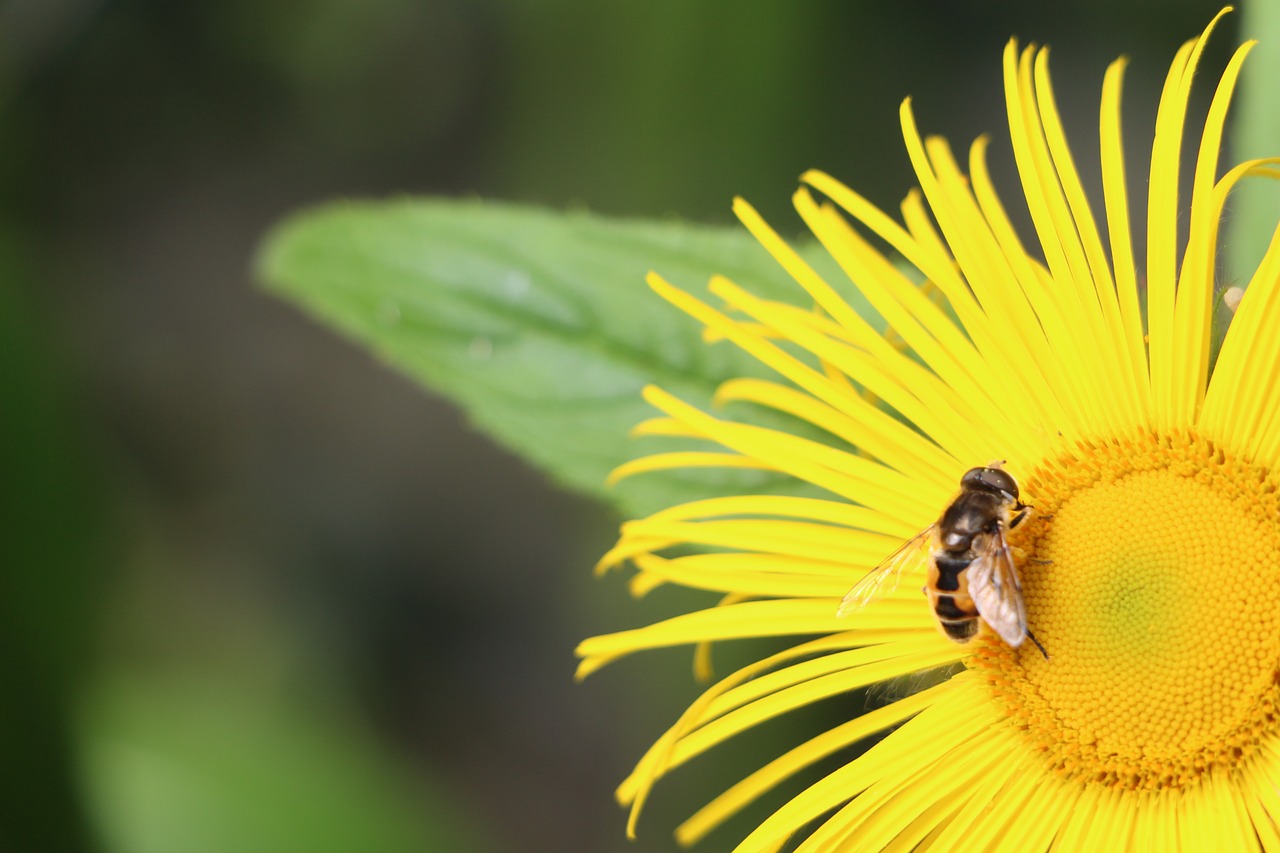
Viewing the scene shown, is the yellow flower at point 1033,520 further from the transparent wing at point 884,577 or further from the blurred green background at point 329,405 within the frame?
the blurred green background at point 329,405

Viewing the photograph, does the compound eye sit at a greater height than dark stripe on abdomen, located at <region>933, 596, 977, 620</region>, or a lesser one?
greater

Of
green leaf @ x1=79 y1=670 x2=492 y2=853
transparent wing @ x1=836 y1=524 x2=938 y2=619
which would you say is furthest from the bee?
green leaf @ x1=79 y1=670 x2=492 y2=853

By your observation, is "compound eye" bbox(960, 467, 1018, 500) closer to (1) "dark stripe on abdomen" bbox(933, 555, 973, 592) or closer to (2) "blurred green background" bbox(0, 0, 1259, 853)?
(1) "dark stripe on abdomen" bbox(933, 555, 973, 592)

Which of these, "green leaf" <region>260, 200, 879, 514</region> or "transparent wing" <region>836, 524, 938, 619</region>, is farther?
"green leaf" <region>260, 200, 879, 514</region>

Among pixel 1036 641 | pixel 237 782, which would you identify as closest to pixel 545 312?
pixel 1036 641

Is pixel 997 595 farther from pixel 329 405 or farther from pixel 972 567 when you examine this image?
pixel 329 405

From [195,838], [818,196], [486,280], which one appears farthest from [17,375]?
[818,196]

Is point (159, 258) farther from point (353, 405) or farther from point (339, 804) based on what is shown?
point (339, 804)
